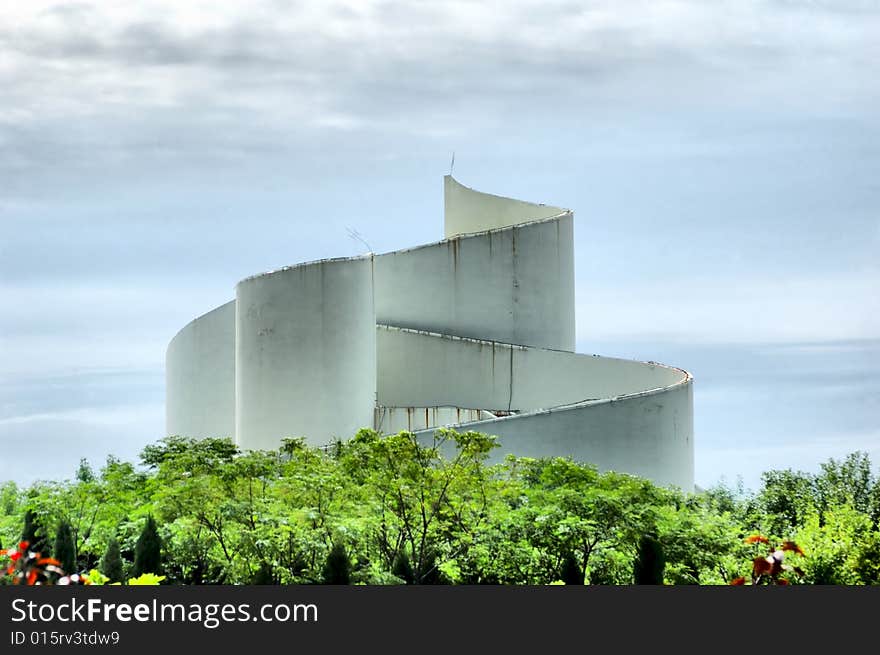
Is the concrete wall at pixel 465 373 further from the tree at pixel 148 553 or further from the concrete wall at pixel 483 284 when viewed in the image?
the tree at pixel 148 553

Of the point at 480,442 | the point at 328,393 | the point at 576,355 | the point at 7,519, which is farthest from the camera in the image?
the point at 576,355

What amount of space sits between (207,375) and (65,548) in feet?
39.6

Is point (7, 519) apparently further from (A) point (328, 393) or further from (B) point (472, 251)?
(B) point (472, 251)

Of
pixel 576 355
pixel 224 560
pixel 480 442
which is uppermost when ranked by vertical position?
pixel 576 355

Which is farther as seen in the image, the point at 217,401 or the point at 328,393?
the point at 217,401

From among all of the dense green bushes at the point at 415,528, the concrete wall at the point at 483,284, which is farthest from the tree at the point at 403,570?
the concrete wall at the point at 483,284

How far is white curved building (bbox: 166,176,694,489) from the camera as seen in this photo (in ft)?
76.0

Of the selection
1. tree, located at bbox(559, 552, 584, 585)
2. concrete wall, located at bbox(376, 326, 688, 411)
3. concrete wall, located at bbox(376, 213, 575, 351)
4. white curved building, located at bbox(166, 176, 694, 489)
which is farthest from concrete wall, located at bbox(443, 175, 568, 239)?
tree, located at bbox(559, 552, 584, 585)

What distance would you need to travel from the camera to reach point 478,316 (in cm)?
2836

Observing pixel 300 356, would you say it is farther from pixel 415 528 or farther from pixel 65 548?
pixel 65 548

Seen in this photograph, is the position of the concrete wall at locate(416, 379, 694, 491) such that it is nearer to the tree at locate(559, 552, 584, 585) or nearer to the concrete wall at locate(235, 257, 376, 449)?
the concrete wall at locate(235, 257, 376, 449)

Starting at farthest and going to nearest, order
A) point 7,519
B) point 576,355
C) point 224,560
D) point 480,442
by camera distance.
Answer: point 576,355
point 7,519
point 480,442
point 224,560

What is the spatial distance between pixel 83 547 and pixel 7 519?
172cm

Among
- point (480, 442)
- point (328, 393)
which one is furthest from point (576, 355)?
point (480, 442)
